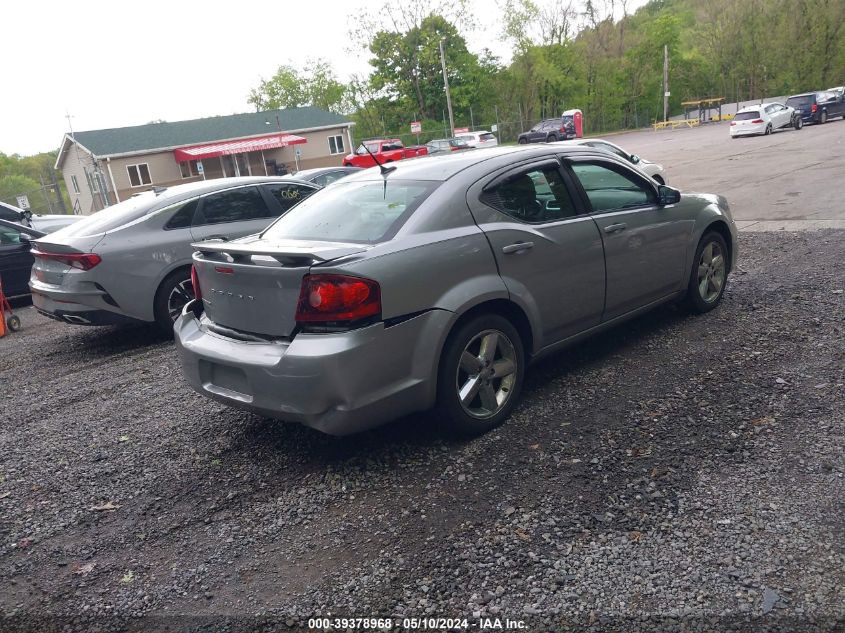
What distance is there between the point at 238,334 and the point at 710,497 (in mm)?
2644

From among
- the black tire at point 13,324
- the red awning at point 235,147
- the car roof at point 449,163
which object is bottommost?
the black tire at point 13,324

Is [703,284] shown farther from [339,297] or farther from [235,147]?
[235,147]

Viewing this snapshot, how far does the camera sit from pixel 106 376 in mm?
6160

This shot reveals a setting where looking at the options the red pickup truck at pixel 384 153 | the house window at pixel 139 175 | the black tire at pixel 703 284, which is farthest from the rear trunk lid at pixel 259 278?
the house window at pixel 139 175

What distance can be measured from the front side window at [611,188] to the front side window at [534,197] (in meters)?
0.24

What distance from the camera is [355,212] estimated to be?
14.2 feet

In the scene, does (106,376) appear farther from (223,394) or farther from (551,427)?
(551,427)

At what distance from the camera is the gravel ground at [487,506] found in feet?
8.77

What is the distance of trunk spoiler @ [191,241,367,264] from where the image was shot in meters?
3.53

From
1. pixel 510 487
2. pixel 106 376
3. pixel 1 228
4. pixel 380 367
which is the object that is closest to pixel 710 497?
pixel 510 487

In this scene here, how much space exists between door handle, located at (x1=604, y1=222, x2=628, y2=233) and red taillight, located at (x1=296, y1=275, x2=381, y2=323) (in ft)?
6.64

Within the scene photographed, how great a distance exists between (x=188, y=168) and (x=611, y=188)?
4793 centimetres

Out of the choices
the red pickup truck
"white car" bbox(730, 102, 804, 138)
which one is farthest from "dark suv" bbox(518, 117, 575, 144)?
"white car" bbox(730, 102, 804, 138)

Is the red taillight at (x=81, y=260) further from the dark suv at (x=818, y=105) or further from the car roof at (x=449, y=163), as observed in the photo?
the dark suv at (x=818, y=105)
